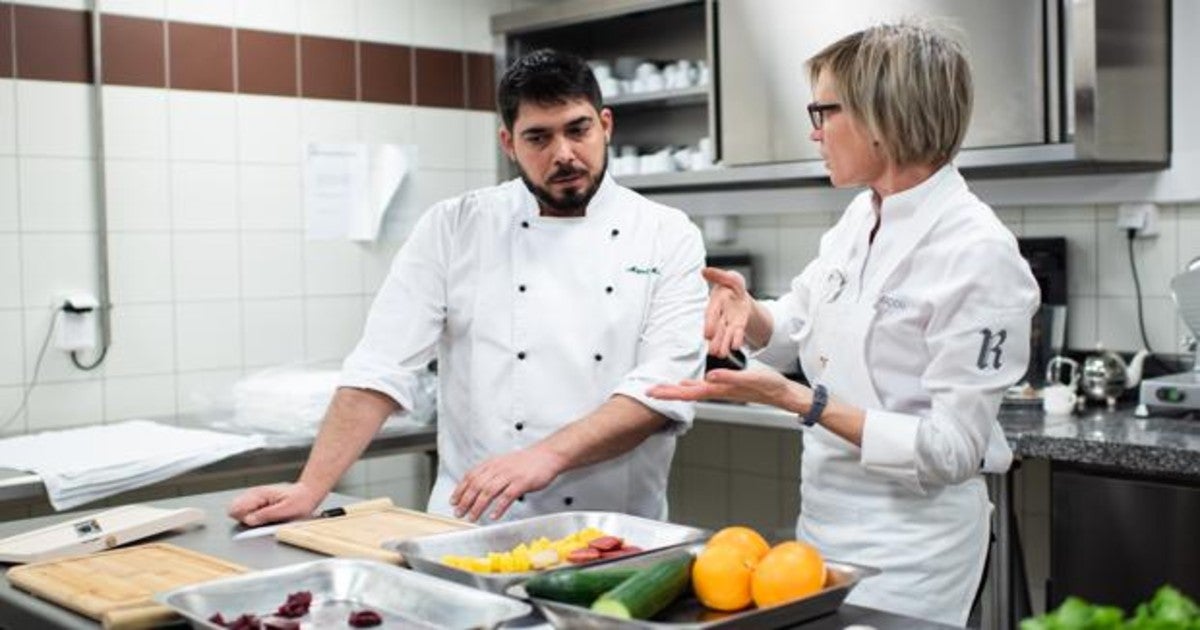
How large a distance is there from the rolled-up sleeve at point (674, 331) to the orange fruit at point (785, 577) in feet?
2.90

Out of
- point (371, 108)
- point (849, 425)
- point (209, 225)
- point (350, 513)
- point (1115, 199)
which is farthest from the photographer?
point (371, 108)

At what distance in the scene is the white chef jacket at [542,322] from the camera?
104 inches

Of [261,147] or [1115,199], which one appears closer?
[1115,199]

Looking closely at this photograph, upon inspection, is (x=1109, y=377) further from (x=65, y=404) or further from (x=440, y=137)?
(x=65, y=404)

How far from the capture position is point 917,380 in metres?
2.06

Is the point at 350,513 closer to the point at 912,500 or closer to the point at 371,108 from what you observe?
the point at 912,500

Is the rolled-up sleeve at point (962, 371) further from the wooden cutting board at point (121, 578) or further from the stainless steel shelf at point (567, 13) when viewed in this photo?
the stainless steel shelf at point (567, 13)

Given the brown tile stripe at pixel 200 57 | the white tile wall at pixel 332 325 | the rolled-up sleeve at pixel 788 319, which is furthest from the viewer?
the white tile wall at pixel 332 325

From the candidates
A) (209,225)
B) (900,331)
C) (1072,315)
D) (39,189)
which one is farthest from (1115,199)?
(39,189)

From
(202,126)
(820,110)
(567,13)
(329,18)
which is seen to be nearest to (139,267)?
(202,126)

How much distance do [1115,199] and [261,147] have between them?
8.47ft

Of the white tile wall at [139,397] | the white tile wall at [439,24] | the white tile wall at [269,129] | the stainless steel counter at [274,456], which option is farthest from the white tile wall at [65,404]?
the white tile wall at [439,24]

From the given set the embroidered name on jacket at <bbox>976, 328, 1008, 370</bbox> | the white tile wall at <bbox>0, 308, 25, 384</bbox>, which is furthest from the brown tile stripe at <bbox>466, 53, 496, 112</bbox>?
the embroidered name on jacket at <bbox>976, 328, 1008, 370</bbox>

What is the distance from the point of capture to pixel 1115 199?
145 inches
